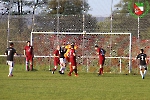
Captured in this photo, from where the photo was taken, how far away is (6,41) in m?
38.5

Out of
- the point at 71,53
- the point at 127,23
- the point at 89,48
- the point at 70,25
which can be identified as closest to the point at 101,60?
the point at 71,53

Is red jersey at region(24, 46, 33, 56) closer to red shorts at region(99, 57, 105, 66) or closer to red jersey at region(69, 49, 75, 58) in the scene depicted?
red jersey at region(69, 49, 75, 58)

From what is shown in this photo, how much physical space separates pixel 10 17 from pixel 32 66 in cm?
401

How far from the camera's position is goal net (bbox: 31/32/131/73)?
116ft

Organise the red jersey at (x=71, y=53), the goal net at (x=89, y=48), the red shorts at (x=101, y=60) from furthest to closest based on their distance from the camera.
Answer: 1. the goal net at (x=89, y=48)
2. the red shorts at (x=101, y=60)
3. the red jersey at (x=71, y=53)

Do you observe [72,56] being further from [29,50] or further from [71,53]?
[29,50]

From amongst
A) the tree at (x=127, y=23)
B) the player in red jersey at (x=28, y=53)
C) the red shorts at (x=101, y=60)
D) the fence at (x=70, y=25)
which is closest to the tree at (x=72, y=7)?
the fence at (x=70, y=25)

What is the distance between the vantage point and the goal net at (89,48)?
1391 inches

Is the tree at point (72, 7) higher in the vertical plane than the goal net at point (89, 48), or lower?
higher

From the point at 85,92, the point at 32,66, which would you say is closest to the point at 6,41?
the point at 32,66

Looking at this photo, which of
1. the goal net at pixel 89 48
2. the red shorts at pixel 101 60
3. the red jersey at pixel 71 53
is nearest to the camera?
the red jersey at pixel 71 53

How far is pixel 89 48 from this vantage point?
36.4 m

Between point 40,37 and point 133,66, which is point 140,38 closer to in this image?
point 133,66

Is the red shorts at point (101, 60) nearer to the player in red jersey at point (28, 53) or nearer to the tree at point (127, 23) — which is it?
the tree at point (127, 23)
